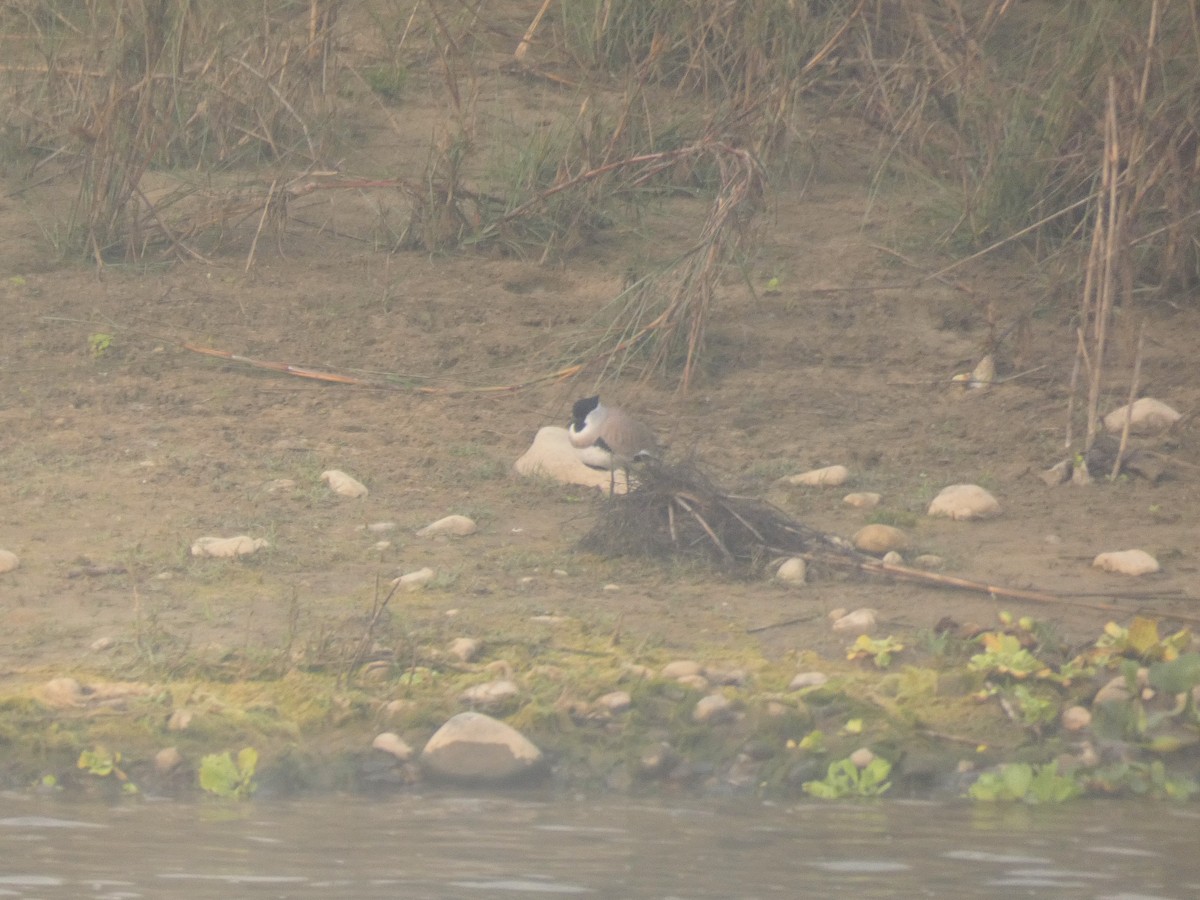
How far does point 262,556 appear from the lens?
459 cm

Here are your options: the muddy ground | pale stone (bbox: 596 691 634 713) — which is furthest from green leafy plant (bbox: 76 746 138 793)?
pale stone (bbox: 596 691 634 713)

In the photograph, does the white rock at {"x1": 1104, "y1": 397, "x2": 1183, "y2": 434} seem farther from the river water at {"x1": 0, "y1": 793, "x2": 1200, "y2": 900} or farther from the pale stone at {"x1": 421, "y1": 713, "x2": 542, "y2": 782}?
the pale stone at {"x1": 421, "y1": 713, "x2": 542, "y2": 782}

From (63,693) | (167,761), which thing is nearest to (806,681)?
(167,761)

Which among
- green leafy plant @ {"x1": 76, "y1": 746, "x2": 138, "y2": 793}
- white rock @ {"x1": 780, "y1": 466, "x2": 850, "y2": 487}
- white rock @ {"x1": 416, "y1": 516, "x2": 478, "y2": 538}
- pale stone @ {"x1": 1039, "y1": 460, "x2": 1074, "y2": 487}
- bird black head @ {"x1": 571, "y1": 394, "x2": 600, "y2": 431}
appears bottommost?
green leafy plant @ {"x1": 76, "y1": 746, "x2": 138, "y2": 793}

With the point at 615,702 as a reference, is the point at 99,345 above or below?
above

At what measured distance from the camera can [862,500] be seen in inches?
201

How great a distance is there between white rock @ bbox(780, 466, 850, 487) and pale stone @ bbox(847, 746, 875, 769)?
172 centimetres

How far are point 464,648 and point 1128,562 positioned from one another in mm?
1747

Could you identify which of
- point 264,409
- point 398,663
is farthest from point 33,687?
point 264,409

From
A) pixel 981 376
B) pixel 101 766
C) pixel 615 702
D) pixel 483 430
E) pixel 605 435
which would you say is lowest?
pixel 101 766

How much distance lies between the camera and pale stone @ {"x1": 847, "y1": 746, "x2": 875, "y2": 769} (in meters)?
3.60

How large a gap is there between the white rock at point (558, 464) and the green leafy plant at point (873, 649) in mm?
1333

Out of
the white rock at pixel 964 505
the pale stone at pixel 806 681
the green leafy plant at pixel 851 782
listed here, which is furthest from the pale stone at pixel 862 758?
the white rock at pixel 964 505

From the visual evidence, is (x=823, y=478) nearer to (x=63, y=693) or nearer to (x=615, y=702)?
(x=615, y=702)
